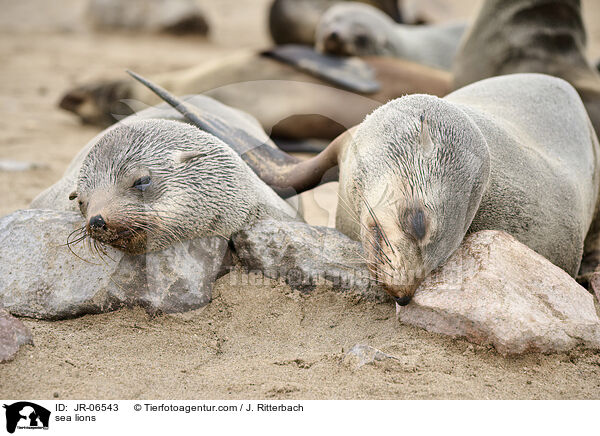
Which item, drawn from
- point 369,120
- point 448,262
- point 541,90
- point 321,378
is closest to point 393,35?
point 541,90

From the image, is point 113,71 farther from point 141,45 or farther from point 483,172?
point 483,172

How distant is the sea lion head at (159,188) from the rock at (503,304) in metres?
0.95

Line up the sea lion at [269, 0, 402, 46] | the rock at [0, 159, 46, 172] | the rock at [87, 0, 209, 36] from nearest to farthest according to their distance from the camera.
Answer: the rock at [0, 159, 46, 172], the sea lion at [269, 0, 402, 46], the rock at [87, 0, 209, 36]

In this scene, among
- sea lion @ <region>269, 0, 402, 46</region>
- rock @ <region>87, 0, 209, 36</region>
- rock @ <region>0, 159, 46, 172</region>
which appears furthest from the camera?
rock @ <region>87, 0, 209, 36</region>

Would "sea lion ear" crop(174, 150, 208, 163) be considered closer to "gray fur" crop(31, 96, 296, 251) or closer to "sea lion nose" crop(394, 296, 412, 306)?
"gray fur" crop(31, 96, 296, 251)

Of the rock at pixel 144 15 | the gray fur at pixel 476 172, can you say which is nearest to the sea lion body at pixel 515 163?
the gray fur at pixel 476 172

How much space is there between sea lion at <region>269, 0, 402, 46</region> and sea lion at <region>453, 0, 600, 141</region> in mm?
5037

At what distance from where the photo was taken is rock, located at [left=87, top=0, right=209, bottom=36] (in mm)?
12289

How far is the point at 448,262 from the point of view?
9.21ft

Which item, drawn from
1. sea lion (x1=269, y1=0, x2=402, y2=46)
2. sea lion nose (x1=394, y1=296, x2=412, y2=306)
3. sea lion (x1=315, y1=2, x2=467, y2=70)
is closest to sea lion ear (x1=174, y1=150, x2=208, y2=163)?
sea lion nose (x1=394, y1=296, x2=412, y2=306)

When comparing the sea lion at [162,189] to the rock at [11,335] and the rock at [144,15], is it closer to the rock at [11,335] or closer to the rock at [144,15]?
the rock at [11,335]

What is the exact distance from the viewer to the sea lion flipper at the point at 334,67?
19.9 feet

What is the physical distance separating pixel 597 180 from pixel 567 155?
42 cm
